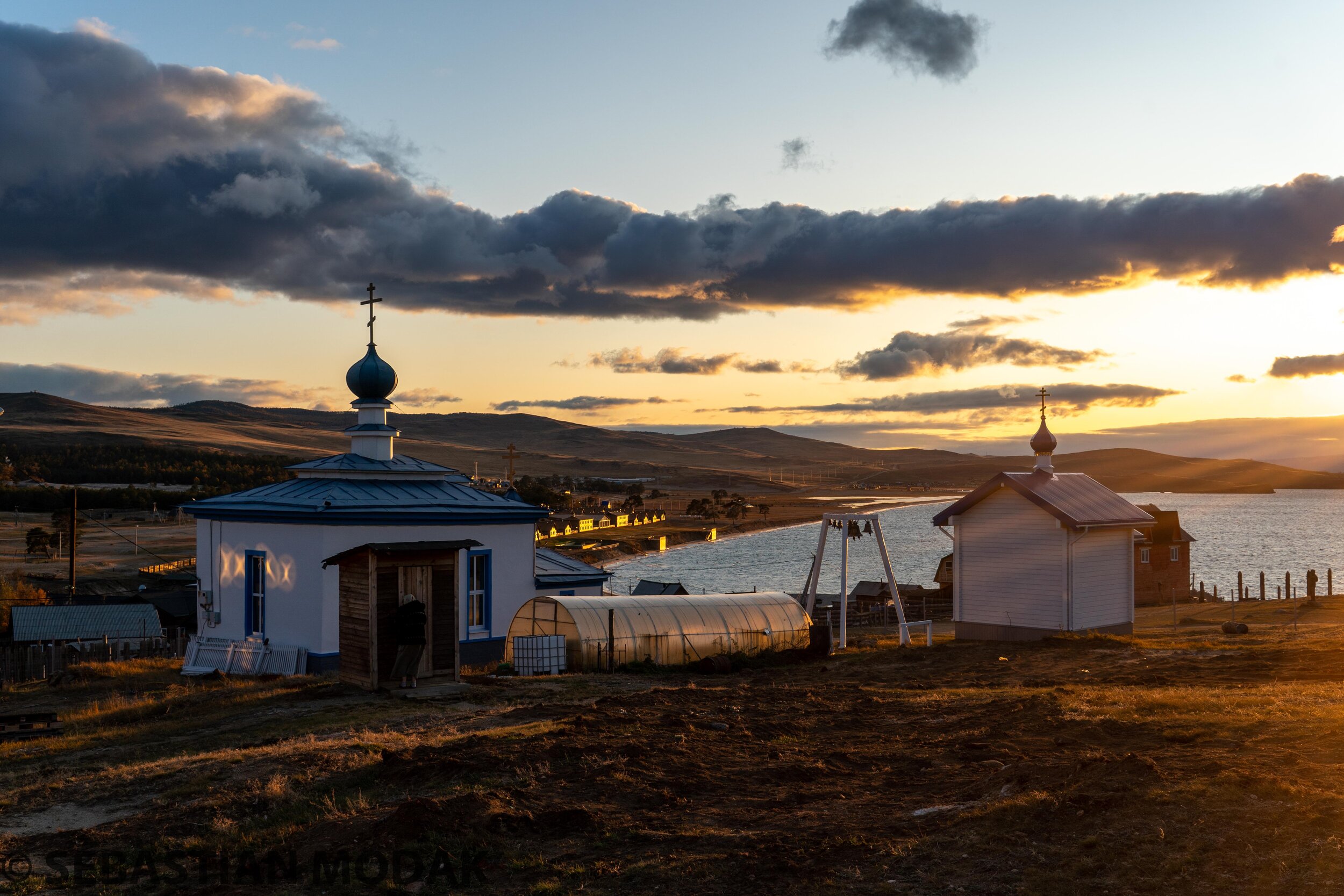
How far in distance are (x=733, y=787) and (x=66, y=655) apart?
2405 cm

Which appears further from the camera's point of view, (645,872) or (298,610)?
(298,610)

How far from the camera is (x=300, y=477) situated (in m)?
26.9

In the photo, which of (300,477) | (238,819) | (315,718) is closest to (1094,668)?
(315,718)

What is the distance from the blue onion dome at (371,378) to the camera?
1124 inches

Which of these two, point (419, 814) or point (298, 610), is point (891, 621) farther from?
point (419, 814)

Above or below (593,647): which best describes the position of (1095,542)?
above

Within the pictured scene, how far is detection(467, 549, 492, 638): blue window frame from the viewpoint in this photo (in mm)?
25016

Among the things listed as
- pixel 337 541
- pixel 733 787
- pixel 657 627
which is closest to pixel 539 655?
pixel 657 627

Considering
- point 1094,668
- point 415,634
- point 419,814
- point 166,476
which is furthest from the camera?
point 166,476

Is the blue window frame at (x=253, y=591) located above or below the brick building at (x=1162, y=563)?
above

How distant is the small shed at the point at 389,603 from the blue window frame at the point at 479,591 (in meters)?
4.53

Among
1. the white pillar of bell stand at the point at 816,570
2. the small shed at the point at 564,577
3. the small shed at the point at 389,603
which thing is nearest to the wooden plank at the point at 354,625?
the small shed at the point at 389,603

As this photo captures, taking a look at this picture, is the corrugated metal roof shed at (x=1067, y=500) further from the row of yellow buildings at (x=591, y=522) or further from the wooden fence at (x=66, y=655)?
the row of yellow buildings at (x=591, y=522)

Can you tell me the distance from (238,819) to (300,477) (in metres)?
17.7
